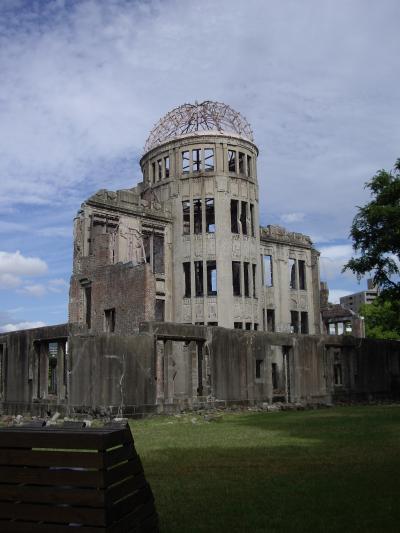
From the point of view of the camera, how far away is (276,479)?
7.52 m

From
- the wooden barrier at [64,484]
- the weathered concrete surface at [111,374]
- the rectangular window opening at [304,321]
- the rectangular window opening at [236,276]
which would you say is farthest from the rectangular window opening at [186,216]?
the wooden barrier at [64,484]

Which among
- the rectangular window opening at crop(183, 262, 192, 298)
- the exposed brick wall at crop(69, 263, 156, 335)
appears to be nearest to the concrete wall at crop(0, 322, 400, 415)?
the exposed brick wall at crop(69, 263, 156, 335)

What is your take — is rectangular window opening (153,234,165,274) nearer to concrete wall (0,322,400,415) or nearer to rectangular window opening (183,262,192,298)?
rectangular window opening (183,262,192,298)

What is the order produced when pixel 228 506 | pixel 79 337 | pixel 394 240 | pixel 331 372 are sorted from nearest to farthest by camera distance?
1. pixel 228 506
2. pixel 79 337
3. pixel 394 240
4. pixel 331 372

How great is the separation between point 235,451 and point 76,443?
6.69 m

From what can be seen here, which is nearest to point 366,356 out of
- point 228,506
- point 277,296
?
point 277,296

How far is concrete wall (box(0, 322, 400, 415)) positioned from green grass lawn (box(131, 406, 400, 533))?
21.5 ft

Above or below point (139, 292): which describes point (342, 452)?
below

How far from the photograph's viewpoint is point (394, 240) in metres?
25.6

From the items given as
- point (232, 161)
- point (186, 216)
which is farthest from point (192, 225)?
point (232, 161)

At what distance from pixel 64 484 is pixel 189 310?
95.9 ft

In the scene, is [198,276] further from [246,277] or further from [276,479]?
[276,479]

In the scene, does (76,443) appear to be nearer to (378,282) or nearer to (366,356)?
(378,282)

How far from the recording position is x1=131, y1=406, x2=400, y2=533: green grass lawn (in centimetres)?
556
